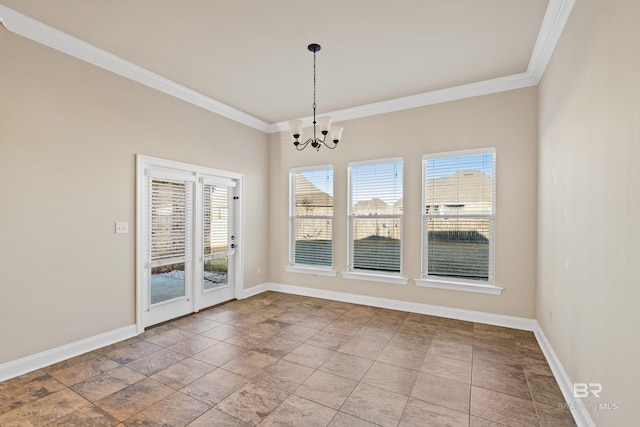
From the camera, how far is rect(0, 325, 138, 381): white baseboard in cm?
271

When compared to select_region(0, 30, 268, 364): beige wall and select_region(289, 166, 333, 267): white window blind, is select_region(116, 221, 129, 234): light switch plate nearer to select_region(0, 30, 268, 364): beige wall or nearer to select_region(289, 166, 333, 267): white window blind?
select_region(0, 30, 268, 364): beige wall

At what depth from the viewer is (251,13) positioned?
2.65 meters

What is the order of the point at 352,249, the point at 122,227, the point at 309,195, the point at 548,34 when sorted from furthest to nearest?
1. the point at 309,195
2. the point at 352,249
3. the point at 122,227
4. the point at 548,34

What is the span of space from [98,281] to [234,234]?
2.14 metres

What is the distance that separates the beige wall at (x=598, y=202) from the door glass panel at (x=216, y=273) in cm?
439

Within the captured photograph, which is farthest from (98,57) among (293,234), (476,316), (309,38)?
(476,316)

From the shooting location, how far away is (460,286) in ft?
13.7

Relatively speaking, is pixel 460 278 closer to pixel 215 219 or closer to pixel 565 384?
pixel 565 384

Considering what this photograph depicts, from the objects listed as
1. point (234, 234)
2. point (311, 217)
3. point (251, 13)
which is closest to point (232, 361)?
point (234, 234)

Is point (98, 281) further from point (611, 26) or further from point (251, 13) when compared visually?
point (611, 26)

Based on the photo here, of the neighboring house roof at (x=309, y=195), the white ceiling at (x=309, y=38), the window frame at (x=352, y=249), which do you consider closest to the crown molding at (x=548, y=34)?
the white ceiling at (x=309, y=38)

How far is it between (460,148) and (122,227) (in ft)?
14.6

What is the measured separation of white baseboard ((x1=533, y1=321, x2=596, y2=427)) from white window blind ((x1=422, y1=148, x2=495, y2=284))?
1013mm

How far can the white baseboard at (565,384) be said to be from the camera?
2.04 metres
